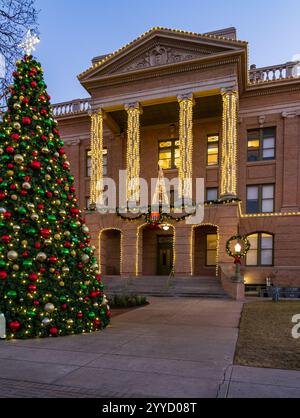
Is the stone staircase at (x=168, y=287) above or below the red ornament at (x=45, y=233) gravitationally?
below

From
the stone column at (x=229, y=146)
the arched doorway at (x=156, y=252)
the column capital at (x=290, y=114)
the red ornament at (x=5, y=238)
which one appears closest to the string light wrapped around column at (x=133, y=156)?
the arched doorway at (x=156, y=252)

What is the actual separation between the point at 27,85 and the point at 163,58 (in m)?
19.0

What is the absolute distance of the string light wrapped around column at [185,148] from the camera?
2456 centimetres

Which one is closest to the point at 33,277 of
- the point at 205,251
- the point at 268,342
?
the point at 268,342

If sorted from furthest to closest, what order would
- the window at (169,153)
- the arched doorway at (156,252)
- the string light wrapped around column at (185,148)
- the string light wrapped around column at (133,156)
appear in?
the window at (169,153) < the arched doorway at (156,252) < the string light wrapped around column at (133,156) < the string light wrapped around column at (185,148)

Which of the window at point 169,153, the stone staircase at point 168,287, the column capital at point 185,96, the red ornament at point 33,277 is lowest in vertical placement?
the stone staircase at point 168,287

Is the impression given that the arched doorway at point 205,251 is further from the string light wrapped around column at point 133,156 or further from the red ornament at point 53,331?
the red ornament at point 53,331

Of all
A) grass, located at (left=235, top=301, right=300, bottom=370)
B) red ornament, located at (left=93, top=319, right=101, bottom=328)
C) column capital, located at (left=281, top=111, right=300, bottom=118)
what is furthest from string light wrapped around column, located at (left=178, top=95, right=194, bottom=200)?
red ornament, located at (left=93, top=319, right=101, bottom=328)

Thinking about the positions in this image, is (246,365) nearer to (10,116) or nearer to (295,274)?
(10,116)

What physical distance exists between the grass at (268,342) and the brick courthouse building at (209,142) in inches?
448

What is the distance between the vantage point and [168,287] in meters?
20.9

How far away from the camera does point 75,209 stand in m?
9.36

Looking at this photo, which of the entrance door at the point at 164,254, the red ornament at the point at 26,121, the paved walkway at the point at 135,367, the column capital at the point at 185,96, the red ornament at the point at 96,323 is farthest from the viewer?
the entrance door at the point at 164,254
